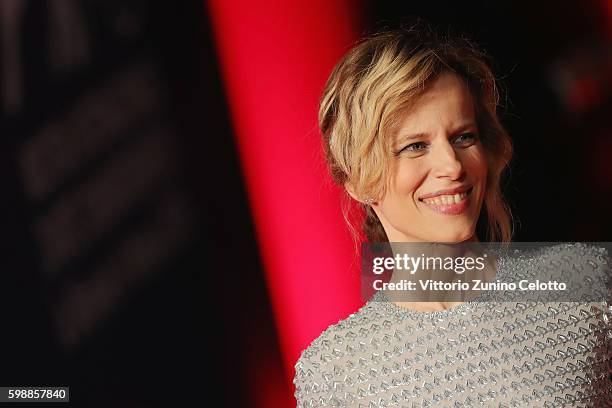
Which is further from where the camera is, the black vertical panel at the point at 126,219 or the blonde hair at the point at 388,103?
the black vertical panel at the point at 126,219

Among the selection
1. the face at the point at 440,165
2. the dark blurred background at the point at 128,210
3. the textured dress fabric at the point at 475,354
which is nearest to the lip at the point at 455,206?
the face at the point at 440,165

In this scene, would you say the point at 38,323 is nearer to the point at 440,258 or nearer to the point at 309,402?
the point at 309,402

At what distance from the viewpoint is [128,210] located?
1.44 m

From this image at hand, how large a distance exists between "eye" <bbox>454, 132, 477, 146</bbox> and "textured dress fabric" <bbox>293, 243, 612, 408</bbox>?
0.63 feet

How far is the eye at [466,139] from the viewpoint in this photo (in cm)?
116

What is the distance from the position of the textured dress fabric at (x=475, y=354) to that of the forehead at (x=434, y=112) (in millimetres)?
236

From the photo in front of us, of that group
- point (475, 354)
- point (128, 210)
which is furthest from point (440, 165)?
point (128, 210)

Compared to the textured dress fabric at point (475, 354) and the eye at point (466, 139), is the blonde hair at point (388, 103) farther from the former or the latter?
the textured dress fabric at point (475, 354)

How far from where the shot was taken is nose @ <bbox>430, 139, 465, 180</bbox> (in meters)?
1.13

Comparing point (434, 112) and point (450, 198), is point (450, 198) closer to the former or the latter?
point (450, 198)

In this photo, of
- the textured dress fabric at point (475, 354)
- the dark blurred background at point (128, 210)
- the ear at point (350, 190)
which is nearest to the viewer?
the textured dress fabric at point (475, 354)

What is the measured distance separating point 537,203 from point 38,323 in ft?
3.10

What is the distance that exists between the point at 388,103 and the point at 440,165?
0.12m

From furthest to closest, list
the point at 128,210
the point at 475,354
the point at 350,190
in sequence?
the point at 128,210
the point at 350,190
the point at 475,354
